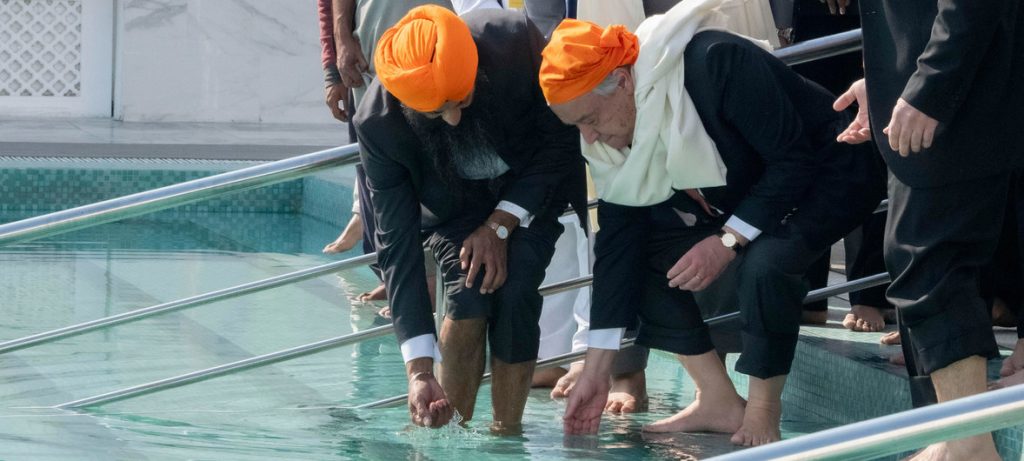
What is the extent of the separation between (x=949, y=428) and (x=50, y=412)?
8.38 feet

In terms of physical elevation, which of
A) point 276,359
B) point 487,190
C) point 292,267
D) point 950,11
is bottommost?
point 292,267

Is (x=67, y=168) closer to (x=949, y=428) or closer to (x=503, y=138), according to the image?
(x=503, y=138)

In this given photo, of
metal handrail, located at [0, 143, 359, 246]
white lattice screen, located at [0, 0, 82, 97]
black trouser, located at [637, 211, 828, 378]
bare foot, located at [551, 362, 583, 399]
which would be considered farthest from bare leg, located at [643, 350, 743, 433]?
white lattice screen, located at [0, 0, 82, 97]

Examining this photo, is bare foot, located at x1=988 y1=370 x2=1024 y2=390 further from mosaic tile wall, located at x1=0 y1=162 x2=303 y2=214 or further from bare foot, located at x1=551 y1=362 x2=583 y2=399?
mosaic tile wall, located at x1=0 y1=162 x2=303 y2=214

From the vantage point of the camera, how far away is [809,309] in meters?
3.70

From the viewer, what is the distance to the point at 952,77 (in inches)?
91.5

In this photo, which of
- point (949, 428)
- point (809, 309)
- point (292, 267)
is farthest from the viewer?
point (292, 267)

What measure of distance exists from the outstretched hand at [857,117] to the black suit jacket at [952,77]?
0.18 meters

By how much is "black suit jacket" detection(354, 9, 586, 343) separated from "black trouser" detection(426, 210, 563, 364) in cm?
5

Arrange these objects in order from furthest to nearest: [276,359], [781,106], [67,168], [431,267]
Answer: [67,168] < [431,267] < [276,359] < [781,106]

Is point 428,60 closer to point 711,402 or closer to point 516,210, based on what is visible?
point 516,210

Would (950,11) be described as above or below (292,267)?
above

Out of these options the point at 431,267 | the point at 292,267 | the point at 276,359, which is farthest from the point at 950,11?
the point at 292,267

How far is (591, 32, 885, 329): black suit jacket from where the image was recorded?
113 inches
